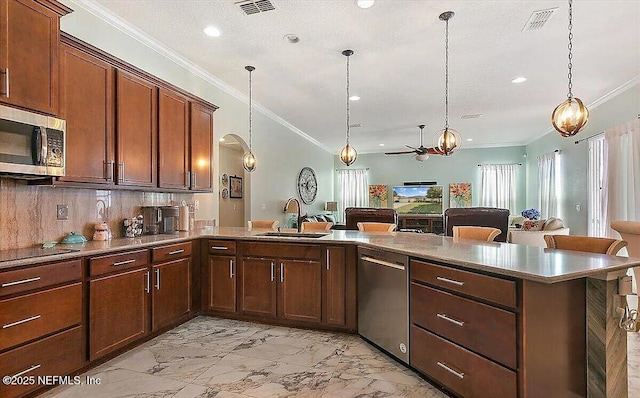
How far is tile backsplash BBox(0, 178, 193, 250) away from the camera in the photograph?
2467 millimetres

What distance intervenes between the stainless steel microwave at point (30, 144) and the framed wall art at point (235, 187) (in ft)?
18.6

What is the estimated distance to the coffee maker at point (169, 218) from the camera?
386 cm

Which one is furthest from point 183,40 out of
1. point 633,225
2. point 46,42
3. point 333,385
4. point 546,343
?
point 633,225

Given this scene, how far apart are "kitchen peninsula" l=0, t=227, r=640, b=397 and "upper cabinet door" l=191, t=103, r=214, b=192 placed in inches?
33.2

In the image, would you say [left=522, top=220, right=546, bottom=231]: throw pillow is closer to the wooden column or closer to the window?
the window

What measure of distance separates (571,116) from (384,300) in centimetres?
208

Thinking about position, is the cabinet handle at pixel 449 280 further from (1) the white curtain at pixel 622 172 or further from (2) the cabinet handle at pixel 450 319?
(1) the white curtain at pixel 622 172

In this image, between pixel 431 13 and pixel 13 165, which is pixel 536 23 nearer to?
pixel 431 13

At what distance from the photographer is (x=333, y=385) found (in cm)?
228

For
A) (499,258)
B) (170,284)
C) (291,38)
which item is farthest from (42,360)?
(291,38)

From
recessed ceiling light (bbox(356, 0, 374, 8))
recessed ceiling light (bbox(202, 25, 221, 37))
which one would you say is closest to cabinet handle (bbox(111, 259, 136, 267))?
recessed ceiling light (bbox(202, 25, 221, 37))

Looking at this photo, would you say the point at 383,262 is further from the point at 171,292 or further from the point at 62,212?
the point at 62,212

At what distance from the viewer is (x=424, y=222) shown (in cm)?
1017

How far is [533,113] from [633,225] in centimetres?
413
